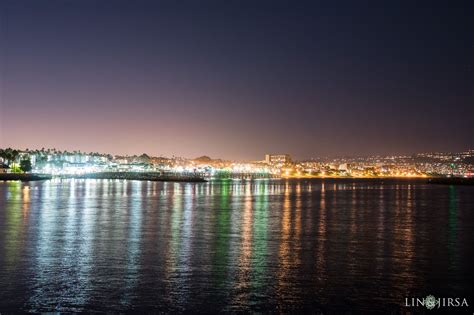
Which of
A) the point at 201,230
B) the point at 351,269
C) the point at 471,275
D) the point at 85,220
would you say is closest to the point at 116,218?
the point at 85,220

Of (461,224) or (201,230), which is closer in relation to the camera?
(201,230)

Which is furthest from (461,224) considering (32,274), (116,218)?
(32,274)

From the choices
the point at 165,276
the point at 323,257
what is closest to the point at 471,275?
the point at 323,257

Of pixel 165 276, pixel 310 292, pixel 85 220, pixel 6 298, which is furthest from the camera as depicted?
pixel 85 220

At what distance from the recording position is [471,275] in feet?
39.8

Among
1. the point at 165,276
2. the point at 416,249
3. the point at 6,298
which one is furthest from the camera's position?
the point at 416,249

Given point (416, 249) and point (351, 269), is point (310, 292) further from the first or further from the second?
point (416, 249)

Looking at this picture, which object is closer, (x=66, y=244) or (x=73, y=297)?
(x=73, y=297)

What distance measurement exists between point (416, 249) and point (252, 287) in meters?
7.16

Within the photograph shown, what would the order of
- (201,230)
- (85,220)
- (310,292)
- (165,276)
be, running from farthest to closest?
(85,220), (201,230), (165,276), (310,292)

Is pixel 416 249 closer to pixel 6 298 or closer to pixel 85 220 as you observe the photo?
pixel 6 298

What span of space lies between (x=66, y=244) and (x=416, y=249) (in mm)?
10267

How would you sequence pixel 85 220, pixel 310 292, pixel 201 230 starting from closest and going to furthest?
pixel 310 292, pixel 201 230, pixel 85 220

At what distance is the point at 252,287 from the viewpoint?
1068 centimetres
